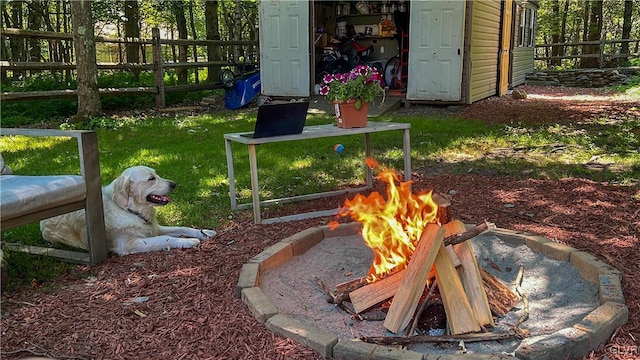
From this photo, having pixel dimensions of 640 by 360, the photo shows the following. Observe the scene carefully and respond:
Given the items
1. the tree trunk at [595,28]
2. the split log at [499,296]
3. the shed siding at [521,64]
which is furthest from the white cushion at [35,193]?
the tree trunk at [595,28]

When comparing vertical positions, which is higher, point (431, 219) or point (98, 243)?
point (431, 219)

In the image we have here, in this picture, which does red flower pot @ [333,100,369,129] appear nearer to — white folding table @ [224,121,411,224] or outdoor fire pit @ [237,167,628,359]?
white folding table @ [224,121,411,224]

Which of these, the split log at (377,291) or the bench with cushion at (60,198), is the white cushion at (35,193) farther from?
the split log at (377,291)

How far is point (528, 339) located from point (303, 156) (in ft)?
14.2

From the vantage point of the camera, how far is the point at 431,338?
2268 mm

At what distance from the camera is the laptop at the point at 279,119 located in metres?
3.80

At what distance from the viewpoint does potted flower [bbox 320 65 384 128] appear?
4.20 metres

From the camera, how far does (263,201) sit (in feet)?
15.1

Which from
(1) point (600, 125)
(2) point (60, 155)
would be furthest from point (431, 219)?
(1) point (600, 125)

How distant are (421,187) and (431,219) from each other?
2273 millimetres

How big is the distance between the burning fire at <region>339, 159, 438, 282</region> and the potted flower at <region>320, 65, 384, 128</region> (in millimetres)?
1482

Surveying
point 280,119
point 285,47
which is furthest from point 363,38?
point 280,119

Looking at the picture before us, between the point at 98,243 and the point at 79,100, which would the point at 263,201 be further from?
the point at 79,100

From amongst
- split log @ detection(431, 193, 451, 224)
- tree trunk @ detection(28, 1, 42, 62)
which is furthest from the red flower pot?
tree trunk @ detection(28, 1, 42, 62)
